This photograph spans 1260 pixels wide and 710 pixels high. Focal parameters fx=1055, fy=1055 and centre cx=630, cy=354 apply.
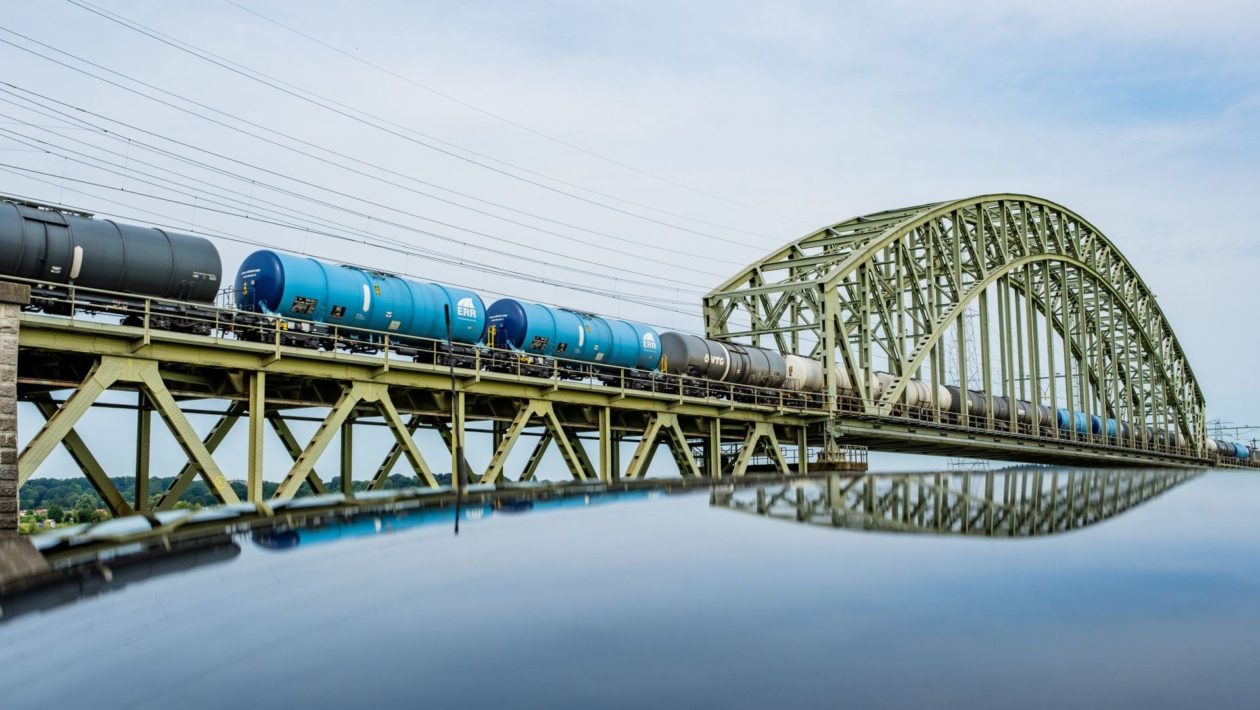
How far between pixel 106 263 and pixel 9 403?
905 centimetres

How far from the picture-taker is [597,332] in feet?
148

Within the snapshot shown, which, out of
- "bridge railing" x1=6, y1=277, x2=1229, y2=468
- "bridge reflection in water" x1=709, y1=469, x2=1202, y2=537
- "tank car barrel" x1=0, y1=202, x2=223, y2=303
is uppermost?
"tank car barrel" x1=0, y1=202, x2=223, y2=303

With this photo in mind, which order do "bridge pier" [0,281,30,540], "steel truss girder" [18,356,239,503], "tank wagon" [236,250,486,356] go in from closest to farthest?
"bridge pier" [0,281,30,540], "steel truss girder" [18,356,239,503], "tank wagon" [236,250,486,356]

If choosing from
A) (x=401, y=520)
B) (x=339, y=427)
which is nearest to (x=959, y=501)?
(x=401, y=520)

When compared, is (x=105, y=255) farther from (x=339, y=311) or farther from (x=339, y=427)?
(x=339, y=427)

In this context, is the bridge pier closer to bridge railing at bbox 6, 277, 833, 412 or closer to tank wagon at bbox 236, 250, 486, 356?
bridge railing at bbox 6, 277, 833, 412

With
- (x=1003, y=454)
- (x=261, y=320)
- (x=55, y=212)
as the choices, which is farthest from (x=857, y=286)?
(x=55, y=212)

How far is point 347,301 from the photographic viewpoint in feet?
115

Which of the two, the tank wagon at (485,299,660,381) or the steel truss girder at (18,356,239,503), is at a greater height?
the tank wagon at (485,299,660,381)

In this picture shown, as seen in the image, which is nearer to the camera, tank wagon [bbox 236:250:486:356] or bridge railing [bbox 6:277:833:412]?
bridge railing [bbox 6:277:833:412]

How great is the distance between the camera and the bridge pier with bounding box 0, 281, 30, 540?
19.9 meters

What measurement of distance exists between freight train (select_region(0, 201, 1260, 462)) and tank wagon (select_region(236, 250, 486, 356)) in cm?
4

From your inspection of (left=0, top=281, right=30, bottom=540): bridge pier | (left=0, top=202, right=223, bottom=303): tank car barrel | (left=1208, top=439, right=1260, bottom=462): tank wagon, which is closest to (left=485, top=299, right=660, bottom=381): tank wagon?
(left=0, top=202, right=223, bottom=303): tank car barrel

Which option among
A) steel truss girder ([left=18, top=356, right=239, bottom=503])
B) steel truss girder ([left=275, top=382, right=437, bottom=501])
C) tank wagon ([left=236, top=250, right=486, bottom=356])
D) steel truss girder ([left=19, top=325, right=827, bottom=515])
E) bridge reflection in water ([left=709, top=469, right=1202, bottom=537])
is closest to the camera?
bridge reflection in water ([left=709, top=469, right=1202, bottom=537])
